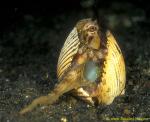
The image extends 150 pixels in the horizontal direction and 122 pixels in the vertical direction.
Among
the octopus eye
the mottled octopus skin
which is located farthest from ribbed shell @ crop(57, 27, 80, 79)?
the octopus eye

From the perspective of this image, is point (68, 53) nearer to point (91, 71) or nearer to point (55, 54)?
point (91, 71)

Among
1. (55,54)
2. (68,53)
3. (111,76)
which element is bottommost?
(111,76)

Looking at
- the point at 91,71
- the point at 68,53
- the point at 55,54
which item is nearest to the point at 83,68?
the point at 91,71

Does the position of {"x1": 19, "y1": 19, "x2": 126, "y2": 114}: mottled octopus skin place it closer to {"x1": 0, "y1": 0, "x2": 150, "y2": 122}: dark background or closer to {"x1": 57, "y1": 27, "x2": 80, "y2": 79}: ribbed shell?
{"x1": 57, "y1": 27, "x2": 80, "y2": 79}: ribbed shell

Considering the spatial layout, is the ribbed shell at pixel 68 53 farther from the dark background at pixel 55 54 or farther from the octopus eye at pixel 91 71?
the dark background at pixel 55 54

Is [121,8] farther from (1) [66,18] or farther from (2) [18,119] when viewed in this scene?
(2) [18,119]

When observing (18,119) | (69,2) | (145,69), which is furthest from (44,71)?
(69,2)
